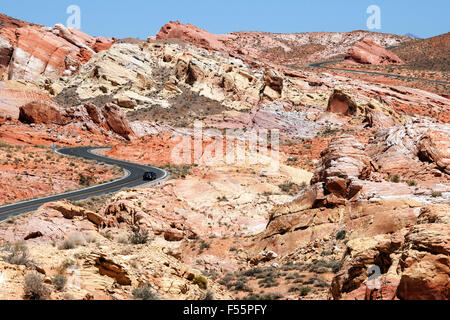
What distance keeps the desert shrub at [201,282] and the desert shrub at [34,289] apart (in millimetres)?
5612

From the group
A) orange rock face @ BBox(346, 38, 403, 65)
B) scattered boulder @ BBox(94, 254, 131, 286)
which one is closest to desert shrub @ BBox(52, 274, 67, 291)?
scattered boulder @ BBox(94, 254, 131, 286)

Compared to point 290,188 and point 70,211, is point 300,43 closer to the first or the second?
point 290,188

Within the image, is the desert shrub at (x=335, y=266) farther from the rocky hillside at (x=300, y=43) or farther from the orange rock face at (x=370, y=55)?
the rocky hillside at (x=300, y=43)

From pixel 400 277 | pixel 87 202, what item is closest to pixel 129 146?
pixel 87 202

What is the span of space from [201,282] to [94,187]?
2843 centimetres

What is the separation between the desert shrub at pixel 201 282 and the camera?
45.9ft

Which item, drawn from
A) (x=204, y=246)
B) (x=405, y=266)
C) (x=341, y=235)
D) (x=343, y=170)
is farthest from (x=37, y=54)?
(x=405, y=266)

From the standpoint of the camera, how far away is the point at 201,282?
14.2m

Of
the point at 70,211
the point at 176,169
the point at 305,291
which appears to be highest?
the point at 176,169

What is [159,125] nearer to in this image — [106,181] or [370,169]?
[106,181]

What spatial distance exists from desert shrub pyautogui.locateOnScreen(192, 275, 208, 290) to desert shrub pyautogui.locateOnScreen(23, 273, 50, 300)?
5612 millimetres

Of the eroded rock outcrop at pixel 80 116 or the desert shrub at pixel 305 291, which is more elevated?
the eroded rock outcrop at pixel 80 116

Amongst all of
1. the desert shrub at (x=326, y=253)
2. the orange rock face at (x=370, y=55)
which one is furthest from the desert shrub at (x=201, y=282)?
the orange rock face at (x=370, y=55)

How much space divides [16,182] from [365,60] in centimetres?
11574
